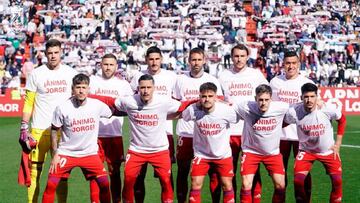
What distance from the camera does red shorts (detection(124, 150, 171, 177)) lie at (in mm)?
11633

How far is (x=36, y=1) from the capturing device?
43031 millimetres

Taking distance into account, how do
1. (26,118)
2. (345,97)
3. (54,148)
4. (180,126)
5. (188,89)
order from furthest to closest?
(345,97), (180,126), (188,89), (26,118), (54,148)

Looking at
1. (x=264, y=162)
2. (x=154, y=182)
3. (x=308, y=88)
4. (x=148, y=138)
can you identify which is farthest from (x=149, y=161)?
(x=154, y=182)

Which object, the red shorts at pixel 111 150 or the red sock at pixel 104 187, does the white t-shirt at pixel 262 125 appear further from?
the red sock at pixel 104 187

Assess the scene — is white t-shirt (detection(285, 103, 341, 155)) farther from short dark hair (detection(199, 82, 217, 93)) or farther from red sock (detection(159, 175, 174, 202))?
red sock (detection(159, 175, 174, 202))

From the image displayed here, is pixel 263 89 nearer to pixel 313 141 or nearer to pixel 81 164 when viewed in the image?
pixel 313 141

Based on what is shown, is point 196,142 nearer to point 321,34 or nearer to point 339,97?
point 339,97

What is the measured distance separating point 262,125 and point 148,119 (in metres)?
1.64

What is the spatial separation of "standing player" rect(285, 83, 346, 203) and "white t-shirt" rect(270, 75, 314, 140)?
17.6 inches

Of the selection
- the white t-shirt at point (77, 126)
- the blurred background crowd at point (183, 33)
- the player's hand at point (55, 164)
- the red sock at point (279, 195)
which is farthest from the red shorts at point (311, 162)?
the blurred background crowd at point (183, 33)

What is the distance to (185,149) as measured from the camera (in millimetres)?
12328

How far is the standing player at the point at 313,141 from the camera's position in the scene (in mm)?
11867

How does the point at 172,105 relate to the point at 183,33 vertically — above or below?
above

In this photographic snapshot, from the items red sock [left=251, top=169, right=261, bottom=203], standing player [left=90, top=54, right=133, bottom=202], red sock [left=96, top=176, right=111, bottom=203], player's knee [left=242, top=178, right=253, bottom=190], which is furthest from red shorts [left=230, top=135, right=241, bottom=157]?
red sock [left=96, top=176, right=111, bottom=203]
